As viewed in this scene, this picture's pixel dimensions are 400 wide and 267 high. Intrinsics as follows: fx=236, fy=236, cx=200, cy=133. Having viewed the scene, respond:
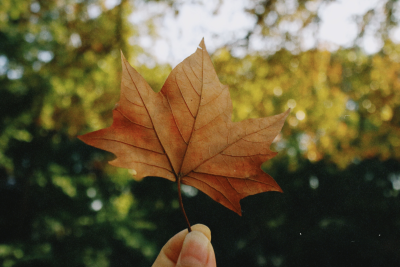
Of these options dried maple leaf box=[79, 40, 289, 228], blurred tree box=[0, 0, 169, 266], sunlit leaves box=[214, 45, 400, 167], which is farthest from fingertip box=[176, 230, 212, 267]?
blurred tree box=[0, 0, 169, 266]

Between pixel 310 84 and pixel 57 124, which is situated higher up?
pixel 57 124

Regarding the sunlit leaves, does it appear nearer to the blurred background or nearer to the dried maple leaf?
the blurred background

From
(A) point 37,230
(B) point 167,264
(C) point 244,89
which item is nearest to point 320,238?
(C) point 244,89

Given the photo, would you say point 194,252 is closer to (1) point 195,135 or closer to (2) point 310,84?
(1) point 195,135

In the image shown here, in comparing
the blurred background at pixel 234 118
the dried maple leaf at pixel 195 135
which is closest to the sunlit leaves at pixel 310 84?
the blurred background at pixel 234 118

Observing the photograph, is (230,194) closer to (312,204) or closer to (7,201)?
(312,204)

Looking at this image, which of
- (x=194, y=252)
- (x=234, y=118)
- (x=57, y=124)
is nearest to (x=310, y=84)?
(x=234, y=118)

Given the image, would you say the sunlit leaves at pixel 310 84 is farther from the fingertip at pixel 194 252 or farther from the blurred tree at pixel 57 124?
the fingertip at pixel 194 252
